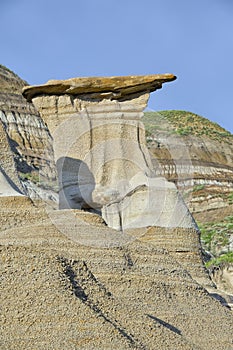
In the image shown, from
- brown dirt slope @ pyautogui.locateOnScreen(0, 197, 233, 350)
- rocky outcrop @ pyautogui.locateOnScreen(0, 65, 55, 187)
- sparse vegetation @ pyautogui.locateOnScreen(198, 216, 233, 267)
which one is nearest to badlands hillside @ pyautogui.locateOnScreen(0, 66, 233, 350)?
brown dirt slope @ pyautogui.locateOnScreen(0, 197, 233, 350)

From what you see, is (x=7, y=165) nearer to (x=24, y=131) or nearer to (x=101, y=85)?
(x=101, y=85)

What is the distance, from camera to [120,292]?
71.3 feet

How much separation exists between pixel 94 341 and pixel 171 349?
1790 mm

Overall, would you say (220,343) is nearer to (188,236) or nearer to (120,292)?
(120,292)

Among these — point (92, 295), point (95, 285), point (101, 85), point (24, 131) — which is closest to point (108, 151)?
point (101, 85)

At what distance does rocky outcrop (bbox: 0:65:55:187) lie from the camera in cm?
7438

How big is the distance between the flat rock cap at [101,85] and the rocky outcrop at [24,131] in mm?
39946

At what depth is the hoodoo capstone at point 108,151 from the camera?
96.1 ft

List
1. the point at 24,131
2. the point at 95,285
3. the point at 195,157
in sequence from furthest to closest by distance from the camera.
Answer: the point at 195,157, the point at 24,131, the point at 95,285

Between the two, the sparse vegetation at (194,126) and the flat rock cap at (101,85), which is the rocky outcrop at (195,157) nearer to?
the sparse vegetation at (194,126)

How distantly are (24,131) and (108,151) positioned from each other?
49.3 meters

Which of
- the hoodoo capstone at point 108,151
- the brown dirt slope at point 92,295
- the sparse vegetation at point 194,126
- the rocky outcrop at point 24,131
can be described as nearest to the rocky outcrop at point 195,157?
the sparse vegetation at point 194,126

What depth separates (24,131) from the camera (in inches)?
3123

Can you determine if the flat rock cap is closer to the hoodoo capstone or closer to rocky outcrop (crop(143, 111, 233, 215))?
the hoodoo capstone
